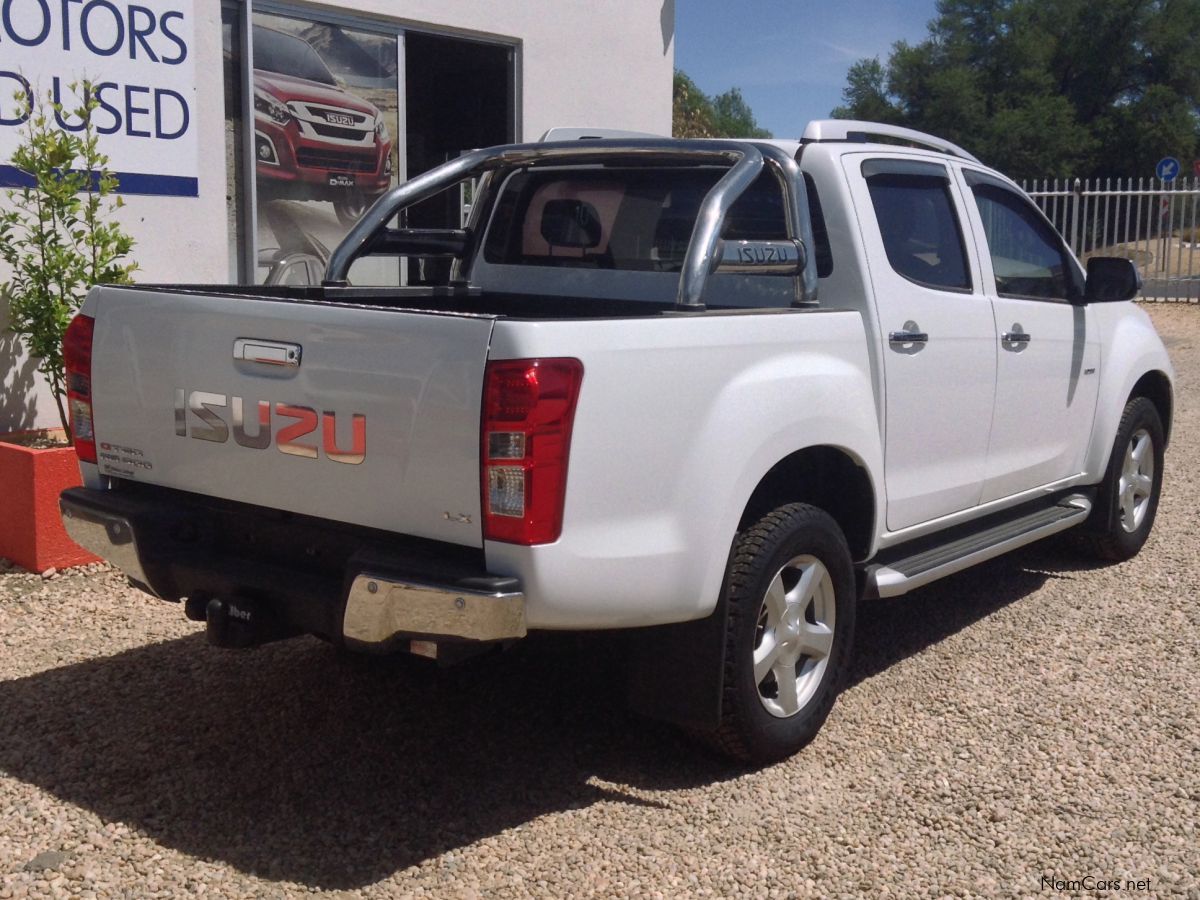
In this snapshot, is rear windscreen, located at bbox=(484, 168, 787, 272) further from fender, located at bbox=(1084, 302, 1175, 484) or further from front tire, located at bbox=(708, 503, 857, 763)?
fender, located at bbox=(1084, 302, 1175, 484)

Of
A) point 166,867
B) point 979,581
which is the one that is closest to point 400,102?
point 979,581

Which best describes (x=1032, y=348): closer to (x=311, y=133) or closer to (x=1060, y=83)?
(x=311, y=133)

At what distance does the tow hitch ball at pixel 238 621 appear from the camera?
11.5 ft

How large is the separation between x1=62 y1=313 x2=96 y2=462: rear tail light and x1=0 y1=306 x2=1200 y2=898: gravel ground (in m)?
0.93

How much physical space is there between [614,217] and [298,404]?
1642 mm

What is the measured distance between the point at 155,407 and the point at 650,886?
1.88 metres

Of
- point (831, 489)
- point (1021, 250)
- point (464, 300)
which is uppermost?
point (1021, 250)

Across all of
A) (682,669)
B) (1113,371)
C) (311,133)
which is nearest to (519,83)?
(311,133)

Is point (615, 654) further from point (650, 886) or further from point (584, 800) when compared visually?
point (650, 886)

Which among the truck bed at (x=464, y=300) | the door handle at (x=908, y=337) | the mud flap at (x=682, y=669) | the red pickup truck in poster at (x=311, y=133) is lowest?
the mud flap at (x=682, y=669)

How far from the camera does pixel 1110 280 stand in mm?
5461

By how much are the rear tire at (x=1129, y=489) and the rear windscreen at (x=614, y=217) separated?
2.50 metres

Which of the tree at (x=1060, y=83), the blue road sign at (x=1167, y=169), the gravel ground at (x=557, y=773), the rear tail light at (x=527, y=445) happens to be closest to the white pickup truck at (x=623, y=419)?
the rear tail light at (x=527, y=445)

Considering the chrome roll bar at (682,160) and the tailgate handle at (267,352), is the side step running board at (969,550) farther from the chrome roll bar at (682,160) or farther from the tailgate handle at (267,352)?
the tailgate handle at (267,352)
